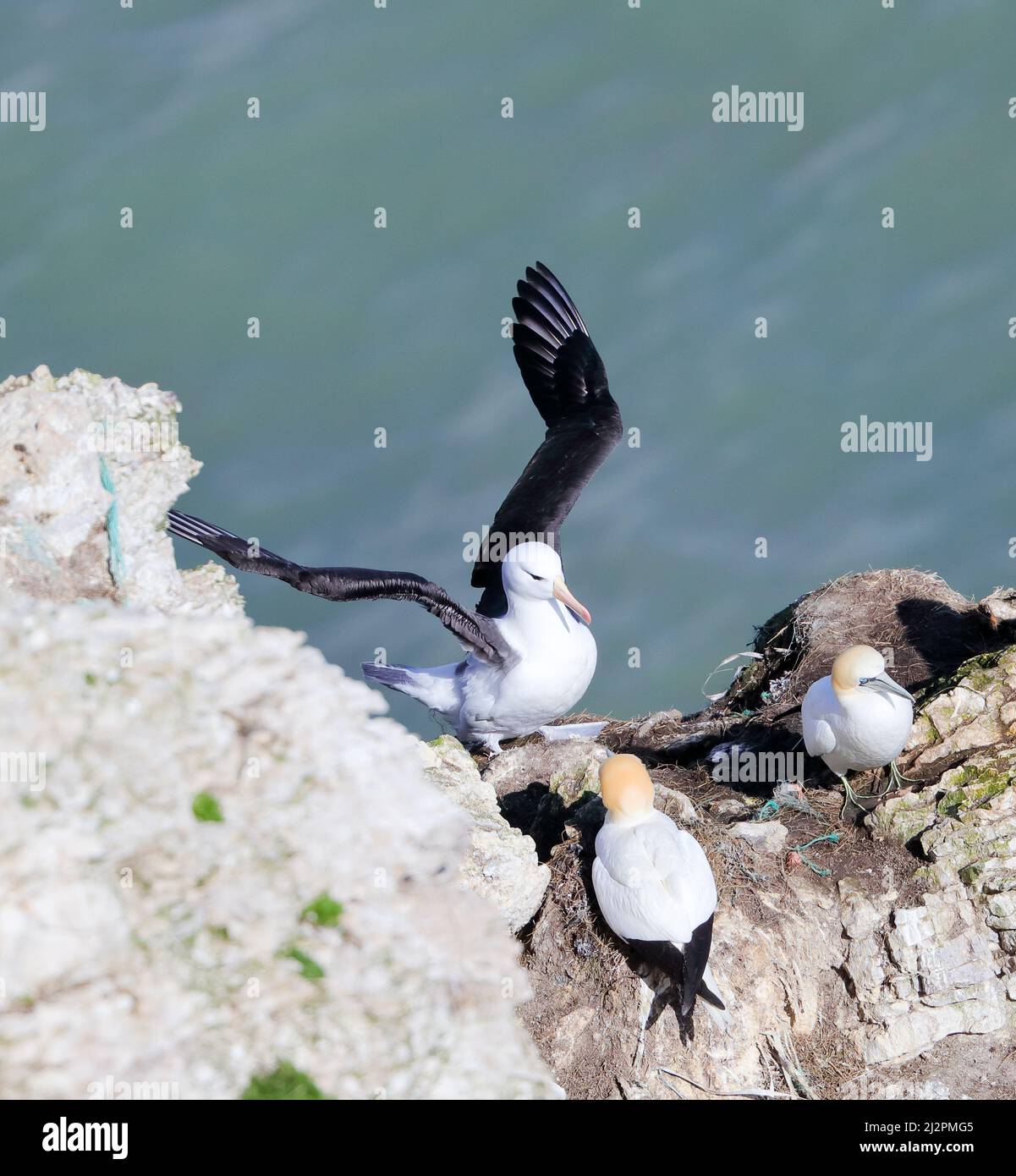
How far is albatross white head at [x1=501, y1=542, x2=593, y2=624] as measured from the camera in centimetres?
920

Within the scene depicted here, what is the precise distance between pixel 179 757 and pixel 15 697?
471mm

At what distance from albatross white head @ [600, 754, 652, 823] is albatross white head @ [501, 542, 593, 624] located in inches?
96.5

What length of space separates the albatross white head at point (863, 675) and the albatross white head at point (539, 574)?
1.97m

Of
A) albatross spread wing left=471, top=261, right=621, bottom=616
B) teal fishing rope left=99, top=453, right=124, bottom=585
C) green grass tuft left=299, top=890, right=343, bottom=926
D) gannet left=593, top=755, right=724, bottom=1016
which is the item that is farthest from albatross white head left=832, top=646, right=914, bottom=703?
green grass tuft left=299, top=890, right=343, bottom=926

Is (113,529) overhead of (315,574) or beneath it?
beneath

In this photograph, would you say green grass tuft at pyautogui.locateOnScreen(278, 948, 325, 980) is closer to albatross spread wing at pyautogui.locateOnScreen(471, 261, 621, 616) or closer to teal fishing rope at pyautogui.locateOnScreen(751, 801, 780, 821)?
teal fishing rope at pyautogui.locateOnScreen(751, 801, 780, 821)

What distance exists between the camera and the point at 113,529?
202 inches

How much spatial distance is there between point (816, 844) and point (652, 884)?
4.99 feet

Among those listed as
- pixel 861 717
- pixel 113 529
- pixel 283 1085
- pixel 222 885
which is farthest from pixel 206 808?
pixel 861 717

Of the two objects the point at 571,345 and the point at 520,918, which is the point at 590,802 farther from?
the point at 571,345

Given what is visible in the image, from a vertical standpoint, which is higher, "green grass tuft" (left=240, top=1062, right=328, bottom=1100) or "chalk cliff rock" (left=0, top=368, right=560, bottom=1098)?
"chalk cliff rock" (left=0, top=368, right=560, bottom=1098)

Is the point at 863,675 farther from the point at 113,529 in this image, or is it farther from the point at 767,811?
the point at 113,529

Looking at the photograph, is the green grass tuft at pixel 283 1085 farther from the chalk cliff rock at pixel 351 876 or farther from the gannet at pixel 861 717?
the gannet at pixel 861 717

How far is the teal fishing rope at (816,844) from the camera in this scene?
7285 millimetres
